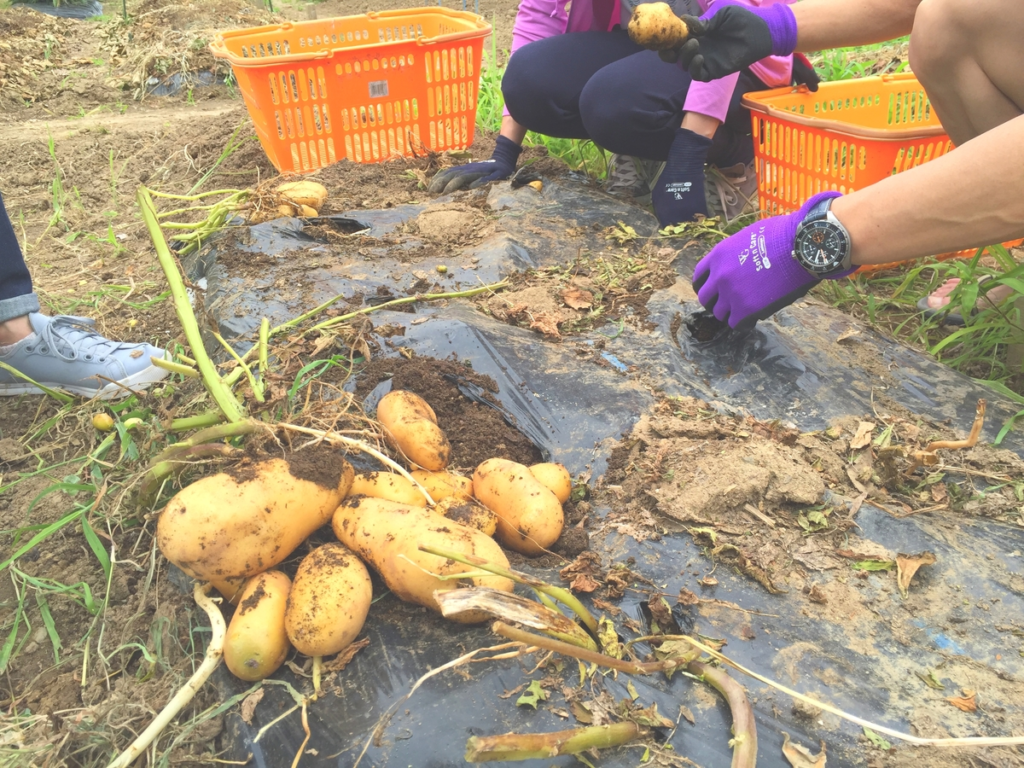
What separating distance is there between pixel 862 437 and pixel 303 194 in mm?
1983

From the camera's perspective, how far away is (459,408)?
1.69m

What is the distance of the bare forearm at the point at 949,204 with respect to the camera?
1433 mm

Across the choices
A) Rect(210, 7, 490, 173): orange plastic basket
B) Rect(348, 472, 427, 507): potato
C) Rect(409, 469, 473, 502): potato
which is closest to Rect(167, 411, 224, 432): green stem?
Rect(348, 472, 427, 507): potato

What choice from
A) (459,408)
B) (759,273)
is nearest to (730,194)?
(759,273)

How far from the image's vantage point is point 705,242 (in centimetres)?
251

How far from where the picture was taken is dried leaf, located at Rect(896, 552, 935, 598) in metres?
1.26

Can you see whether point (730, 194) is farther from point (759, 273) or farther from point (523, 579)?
point (523, 579)

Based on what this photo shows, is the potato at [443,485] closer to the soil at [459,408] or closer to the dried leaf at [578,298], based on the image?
the soil at [459,408]

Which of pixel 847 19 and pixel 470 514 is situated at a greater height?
pixel 847 19

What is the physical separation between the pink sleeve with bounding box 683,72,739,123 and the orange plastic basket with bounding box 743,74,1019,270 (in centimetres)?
8

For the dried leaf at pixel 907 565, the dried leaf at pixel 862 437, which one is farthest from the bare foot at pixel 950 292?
the dried leaf at pixel 907 565

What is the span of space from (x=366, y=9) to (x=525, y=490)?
23.4 ft

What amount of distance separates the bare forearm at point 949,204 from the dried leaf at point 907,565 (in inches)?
26.7

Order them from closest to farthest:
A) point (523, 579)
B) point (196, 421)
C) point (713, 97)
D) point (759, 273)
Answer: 1. point (523, 579)
2. point (196, 421)
3. point (759, 273)
4. point (713, 97)
